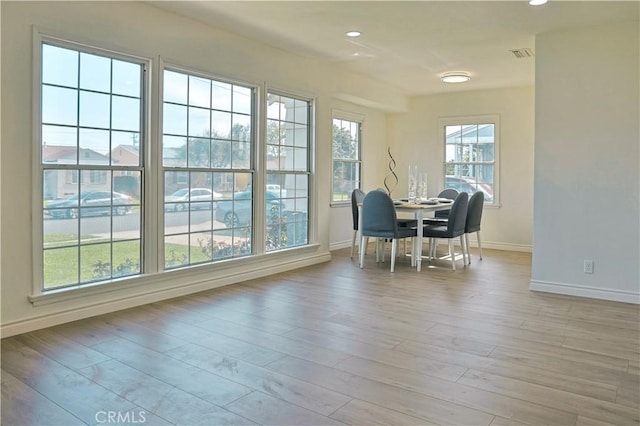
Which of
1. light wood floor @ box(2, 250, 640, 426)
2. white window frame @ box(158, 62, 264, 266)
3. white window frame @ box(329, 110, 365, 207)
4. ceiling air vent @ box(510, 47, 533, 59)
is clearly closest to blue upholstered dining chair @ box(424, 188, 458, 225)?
white window frame @ box(329, 110, 365, 207)

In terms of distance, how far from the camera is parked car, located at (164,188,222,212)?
4.33 metres

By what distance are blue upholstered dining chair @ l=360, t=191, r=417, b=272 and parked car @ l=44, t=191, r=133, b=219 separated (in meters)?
2.82

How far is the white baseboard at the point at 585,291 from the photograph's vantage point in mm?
4238

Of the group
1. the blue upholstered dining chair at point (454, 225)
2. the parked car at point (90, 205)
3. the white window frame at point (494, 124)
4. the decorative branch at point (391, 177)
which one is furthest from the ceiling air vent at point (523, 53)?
the parked car at point (90, 205)

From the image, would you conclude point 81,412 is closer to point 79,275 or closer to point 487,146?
point 79,275

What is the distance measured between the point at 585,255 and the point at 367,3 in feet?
10.2

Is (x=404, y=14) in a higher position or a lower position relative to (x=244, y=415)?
higher

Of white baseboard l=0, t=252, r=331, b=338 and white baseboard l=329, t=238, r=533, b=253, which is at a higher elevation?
white baseboard l=329, t=238, r=533, b=253

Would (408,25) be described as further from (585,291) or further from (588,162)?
(585,291)

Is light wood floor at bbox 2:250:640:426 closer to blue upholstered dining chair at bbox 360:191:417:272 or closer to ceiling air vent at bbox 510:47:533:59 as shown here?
blue upholstered dining chair at bbox 360:191:417:272

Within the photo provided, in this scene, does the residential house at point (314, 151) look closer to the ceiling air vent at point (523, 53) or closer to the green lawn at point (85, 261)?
the green lawn at point (85, 261)

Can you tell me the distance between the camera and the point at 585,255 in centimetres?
444

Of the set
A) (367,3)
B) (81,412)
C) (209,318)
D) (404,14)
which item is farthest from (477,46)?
(81,412)

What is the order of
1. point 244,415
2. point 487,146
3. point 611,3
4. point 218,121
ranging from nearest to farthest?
point 244,415
point 611,3
point 218,121
point 487,146
